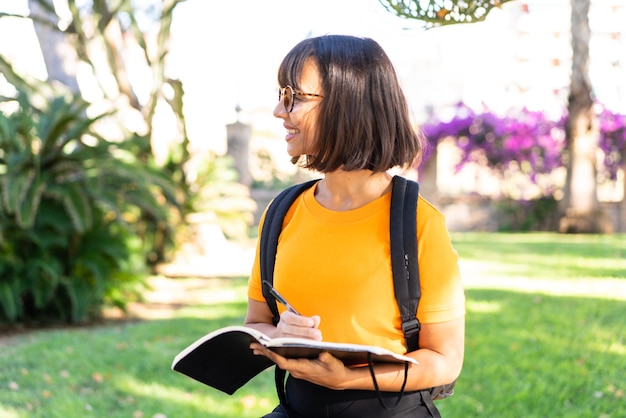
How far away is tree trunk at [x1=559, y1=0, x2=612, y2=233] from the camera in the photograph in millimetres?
13039

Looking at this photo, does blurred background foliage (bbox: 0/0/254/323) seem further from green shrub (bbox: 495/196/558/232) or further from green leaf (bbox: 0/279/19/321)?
green shrub (bbox: 495/196/558/232)

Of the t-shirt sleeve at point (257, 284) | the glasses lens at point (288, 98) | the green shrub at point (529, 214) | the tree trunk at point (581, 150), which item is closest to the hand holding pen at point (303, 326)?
the t-shirt sleeve at point (257, 284)

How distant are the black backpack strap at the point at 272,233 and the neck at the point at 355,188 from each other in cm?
13

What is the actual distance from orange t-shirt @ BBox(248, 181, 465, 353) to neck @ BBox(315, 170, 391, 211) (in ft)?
0.11

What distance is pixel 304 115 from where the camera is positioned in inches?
83.2

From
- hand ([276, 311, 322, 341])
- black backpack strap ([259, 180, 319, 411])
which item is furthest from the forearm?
black backpack strap ([259, 180, 319, 411])

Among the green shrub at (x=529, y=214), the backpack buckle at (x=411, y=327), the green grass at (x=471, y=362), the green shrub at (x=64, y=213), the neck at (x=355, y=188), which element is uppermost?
the neck at (x=355, y=188)

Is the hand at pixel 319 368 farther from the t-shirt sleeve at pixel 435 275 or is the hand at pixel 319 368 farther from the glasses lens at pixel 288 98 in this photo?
the glasses lens at pixel 288 98

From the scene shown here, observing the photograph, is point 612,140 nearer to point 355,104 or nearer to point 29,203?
point 29,203

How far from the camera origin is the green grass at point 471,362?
15.4ft

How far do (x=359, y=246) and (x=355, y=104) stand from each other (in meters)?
0.36

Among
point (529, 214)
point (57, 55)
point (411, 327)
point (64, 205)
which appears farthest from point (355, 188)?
point (529, 214)

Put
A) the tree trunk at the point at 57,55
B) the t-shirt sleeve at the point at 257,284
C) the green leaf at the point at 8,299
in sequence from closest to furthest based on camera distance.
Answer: the t-shirt sleeve at the point at 257,284 < the green leaf at the point at 8,299 < the tree trunk at the point at 57,55

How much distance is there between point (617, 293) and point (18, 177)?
5.11 m
